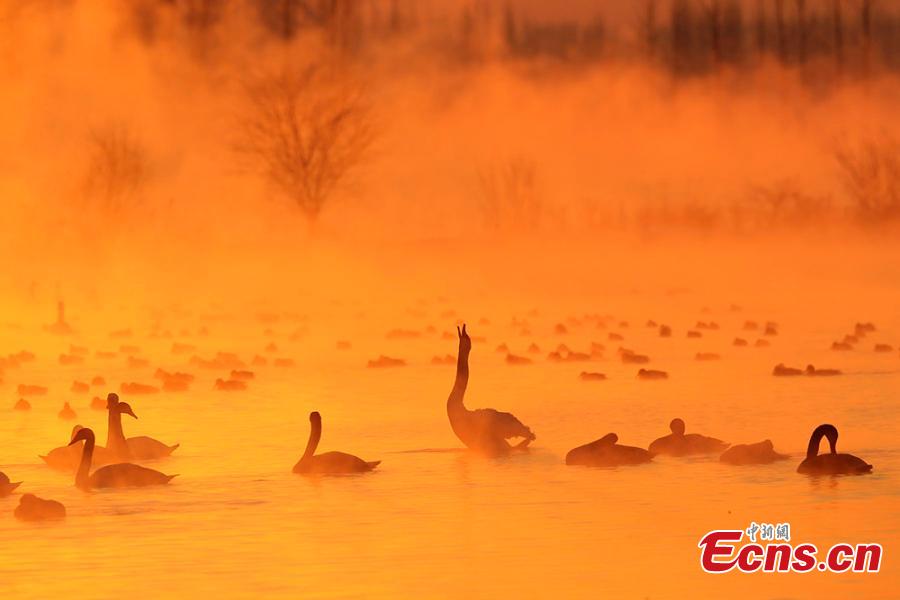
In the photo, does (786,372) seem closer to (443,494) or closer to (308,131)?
(443,494)

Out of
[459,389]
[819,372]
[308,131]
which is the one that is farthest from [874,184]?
[459,389]

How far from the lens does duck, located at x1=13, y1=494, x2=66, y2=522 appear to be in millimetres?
17578

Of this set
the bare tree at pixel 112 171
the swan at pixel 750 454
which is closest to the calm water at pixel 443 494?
the swan at pixel 750 454

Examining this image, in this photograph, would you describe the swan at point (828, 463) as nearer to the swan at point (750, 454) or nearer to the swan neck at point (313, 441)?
the swan at point (750, 454)

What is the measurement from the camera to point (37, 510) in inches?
695

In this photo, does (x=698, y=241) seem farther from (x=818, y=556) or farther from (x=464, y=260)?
(x=818, y=556)

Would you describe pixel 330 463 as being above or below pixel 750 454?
above

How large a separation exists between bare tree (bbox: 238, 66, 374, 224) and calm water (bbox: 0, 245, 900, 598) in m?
41.7

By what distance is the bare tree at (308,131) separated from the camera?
76.9 metres

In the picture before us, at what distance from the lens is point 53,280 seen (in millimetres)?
64500

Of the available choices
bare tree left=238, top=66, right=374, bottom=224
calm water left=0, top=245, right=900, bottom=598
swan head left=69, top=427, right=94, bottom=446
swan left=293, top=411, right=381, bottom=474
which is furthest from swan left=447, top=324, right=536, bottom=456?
bare tree left=238, top=66, right=374, bottom=224

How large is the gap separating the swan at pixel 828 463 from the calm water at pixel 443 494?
0.15 meters

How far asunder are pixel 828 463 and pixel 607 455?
219cm

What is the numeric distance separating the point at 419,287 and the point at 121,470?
48.4m
